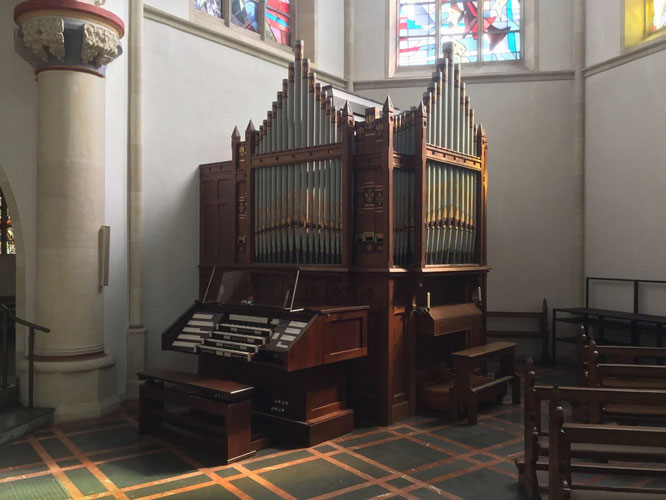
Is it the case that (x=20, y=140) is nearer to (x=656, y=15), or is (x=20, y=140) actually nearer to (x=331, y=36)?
(x=331, y=36)

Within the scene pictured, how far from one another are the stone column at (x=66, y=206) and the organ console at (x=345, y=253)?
109cm

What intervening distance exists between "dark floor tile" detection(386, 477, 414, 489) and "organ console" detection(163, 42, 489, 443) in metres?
1.17

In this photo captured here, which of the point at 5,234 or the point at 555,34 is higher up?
the point at 555,34

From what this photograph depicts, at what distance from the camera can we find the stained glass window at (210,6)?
872cm

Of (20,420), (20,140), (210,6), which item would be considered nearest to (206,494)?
(20,420)

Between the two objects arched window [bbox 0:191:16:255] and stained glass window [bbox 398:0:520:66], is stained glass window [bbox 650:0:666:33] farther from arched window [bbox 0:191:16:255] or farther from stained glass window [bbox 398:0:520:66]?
arched window [bbox 0:191:16:255]

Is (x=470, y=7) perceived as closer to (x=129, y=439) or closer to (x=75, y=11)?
(x=75, y=11)

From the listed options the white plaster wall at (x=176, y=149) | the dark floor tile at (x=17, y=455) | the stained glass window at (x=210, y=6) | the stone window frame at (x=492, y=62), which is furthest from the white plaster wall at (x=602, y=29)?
the dark floor tile at (x=17, y=455)

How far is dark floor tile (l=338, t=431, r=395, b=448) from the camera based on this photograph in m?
5.88

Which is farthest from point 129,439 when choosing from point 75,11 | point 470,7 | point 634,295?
point 470,7

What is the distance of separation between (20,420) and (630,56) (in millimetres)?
9732

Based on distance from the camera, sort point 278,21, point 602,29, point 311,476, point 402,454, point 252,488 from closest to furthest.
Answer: point 252,488 < point 311,476 < point 402,454 < point 602,29 < point 278,21

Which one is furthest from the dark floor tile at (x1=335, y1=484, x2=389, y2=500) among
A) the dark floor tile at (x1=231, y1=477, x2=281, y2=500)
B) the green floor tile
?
the dark floor tile at (x1=231, y1=477, x2=281, y2=500)

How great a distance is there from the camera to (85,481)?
16.1 ft
